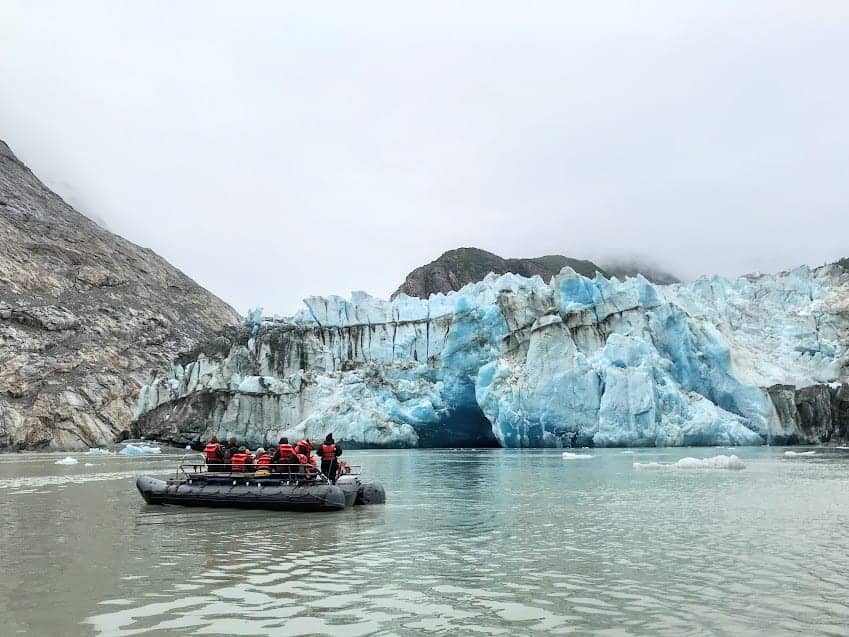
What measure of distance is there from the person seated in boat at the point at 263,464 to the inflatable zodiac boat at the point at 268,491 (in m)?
0.03

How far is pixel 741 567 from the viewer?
8469 millimetres

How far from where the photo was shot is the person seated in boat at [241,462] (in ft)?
53.7

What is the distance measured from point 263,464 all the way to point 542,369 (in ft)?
98.2

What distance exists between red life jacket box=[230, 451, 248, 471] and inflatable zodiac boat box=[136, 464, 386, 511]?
0.21m

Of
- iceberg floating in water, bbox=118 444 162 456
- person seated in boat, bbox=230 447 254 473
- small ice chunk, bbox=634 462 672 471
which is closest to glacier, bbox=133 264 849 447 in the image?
Answer: iceberg floating in water, bbox=118 444 162 456

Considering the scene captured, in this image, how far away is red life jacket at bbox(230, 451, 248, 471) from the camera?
1638 centimetres

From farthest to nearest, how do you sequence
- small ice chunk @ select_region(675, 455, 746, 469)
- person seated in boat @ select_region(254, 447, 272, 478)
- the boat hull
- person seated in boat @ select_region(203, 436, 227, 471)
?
small ice chunk @ select_region(675, 455, 746, 469)
person seated in boat @ select_region(203, 436, 227, 471)
person seated in boat @ select_region(254, 447, 272, 478)
the boat hull

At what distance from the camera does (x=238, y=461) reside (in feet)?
54.2

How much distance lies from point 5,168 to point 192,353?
65.3m

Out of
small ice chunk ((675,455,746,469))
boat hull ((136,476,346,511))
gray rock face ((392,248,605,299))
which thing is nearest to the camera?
boat hull ((136,476,346,511))

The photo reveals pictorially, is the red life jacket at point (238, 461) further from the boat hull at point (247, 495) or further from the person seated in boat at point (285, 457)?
the person seated in boat at point (285, 457)

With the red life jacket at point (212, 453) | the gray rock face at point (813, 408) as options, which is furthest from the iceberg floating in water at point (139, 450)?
the gray rock face at point (813, 408)

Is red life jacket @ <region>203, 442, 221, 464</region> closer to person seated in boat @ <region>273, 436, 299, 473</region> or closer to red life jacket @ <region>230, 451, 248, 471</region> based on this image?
red life jacket @ <region>230, 451, 248, 471</region>

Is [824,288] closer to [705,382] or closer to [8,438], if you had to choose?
[705,382]
